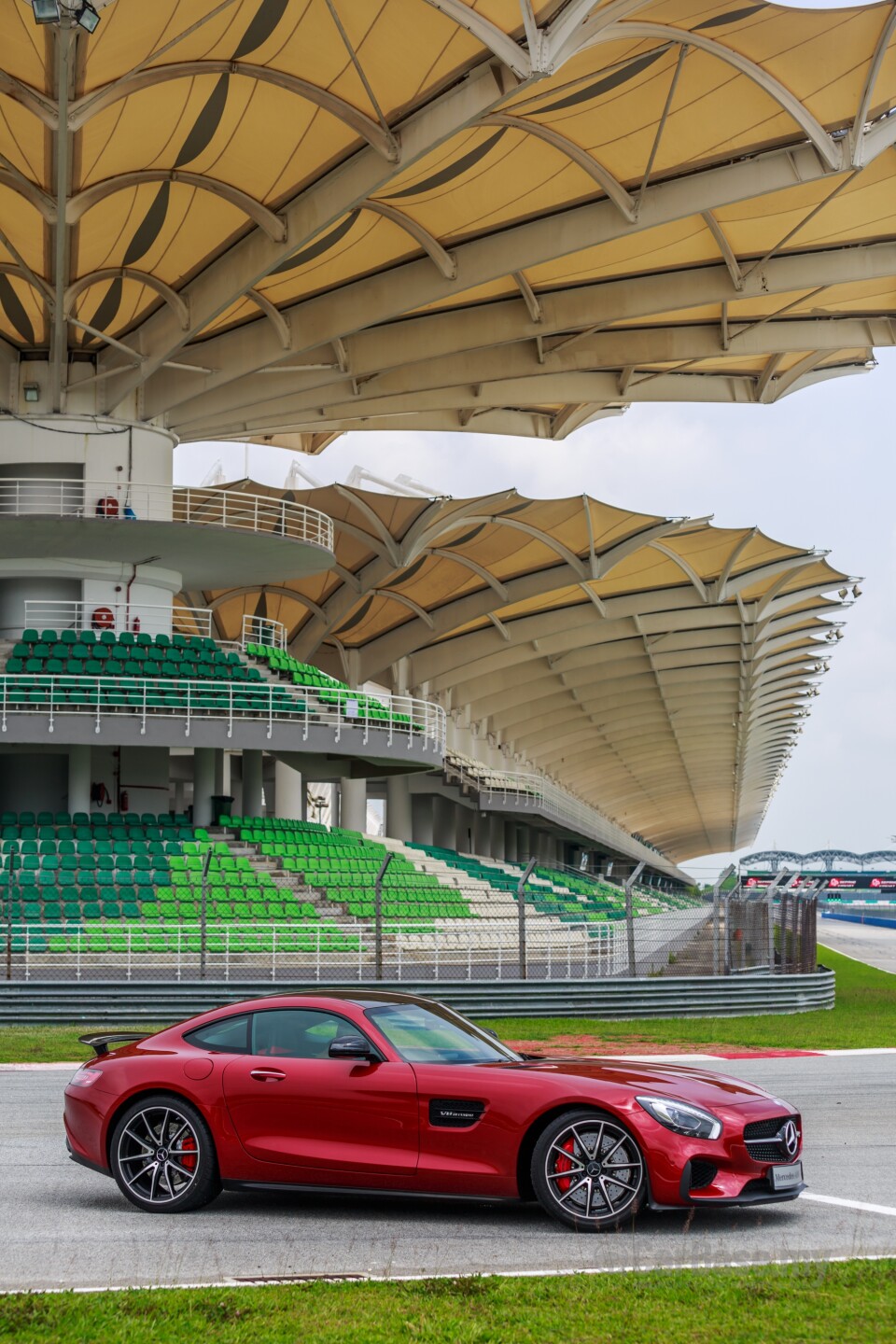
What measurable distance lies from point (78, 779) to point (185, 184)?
44.8ft

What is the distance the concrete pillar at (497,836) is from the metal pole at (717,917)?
166 ft

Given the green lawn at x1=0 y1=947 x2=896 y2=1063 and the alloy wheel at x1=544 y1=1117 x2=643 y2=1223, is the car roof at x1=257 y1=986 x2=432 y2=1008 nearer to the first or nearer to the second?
the alloy wheel at x1=544 y1=1117 x2=643 y2=1223

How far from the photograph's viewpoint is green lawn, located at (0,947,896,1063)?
18.6 metres

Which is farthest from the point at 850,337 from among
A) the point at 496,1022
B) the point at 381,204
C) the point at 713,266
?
the point at 496,1022

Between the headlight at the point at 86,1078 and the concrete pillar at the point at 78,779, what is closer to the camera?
the headlight at the point at 86,1078

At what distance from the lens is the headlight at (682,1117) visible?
25.2 feet

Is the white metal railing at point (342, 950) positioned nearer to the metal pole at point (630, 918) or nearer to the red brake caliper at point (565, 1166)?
the metal pole at point (630, 918)

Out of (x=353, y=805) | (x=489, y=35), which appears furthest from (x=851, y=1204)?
(x=353, y=805)

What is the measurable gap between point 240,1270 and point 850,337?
108 ft

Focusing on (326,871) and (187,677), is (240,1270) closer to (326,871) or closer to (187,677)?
(326,871)

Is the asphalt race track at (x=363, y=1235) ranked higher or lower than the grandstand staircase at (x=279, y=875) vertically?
lower

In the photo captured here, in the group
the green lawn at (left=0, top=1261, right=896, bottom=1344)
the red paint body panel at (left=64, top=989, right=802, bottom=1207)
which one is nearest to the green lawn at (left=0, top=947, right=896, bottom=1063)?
the red paint body panel at (left=64, top=989, right=802, bottom=1207)

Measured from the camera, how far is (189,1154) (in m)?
8.37

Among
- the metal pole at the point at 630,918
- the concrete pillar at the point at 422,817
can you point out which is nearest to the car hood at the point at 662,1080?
the metal pole at the point at 630,918
